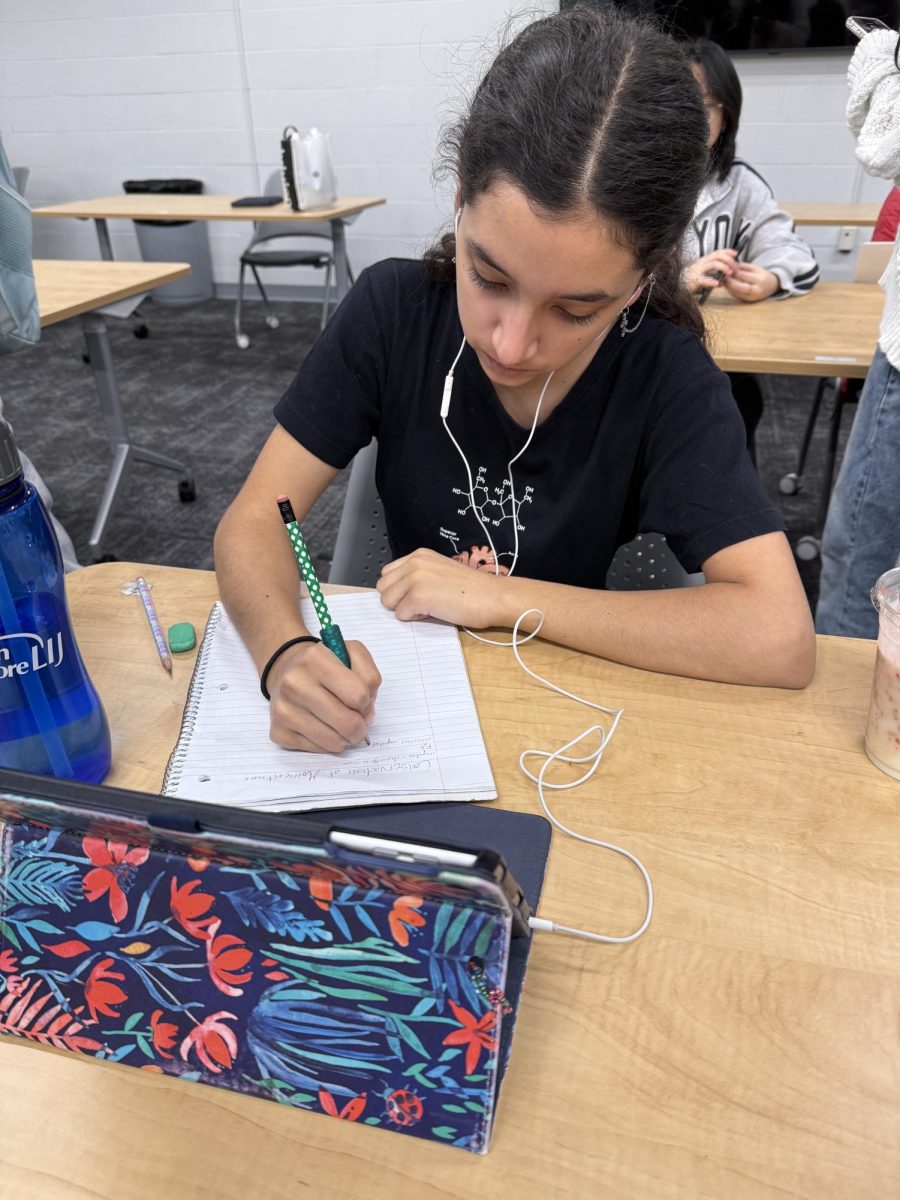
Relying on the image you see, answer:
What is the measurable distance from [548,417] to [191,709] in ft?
1.78

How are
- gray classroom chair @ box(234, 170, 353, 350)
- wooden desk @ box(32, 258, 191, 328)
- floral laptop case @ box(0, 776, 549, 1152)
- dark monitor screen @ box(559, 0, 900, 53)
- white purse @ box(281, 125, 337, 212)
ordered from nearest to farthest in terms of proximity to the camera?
floral laptop case @ box(0, 776, 549, 1152) < wooden desk @ box(32, 258, 191, 328) < white purse @ box(281, 125, 337, 212) < dark monitor screen @ box(559, 0, 900, 53) < gray classroom chair @ box(234, 170, 353, 350)

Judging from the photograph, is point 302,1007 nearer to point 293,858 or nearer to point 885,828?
point 293,858

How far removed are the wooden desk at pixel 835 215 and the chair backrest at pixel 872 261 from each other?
812 mm

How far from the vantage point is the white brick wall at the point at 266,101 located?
4176mm

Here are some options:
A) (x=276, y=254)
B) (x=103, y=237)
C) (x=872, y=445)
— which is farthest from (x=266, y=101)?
(x=872, y=445)

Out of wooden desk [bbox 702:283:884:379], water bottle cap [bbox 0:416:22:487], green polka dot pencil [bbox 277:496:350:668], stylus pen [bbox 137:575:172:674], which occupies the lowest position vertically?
wooden desk [bbox 702:283:884:379]

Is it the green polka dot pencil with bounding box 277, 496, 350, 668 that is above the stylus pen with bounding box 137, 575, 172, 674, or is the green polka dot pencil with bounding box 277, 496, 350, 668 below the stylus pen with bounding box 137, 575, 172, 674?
above

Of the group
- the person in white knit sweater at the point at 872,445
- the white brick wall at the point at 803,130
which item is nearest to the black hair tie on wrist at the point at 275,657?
the person in white knit sweater at the point at 872,445

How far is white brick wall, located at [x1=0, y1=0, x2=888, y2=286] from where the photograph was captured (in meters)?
4.18

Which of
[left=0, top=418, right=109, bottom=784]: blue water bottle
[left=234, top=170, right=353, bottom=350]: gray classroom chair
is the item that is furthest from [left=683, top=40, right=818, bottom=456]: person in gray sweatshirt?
[left=234, top=170, right=353, bottom=350]: gray classroom chair

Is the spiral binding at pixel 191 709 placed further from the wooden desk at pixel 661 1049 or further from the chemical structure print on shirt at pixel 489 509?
the chemical structure print on shirt at pixel 489 509

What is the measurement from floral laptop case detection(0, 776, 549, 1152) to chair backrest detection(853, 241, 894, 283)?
2.35 metres

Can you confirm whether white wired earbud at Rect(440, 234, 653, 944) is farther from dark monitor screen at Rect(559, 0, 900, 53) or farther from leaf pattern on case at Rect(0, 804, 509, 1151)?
dark monitor screen at Rect(559, 0, 900, 53)

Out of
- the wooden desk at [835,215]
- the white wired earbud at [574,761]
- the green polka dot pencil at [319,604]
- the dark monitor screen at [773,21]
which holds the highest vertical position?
the dark monitor screen at [773,21]
